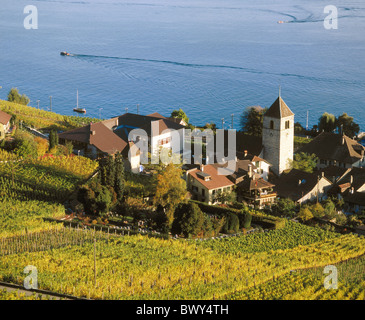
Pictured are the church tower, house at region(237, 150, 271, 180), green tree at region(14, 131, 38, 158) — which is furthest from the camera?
the church tower

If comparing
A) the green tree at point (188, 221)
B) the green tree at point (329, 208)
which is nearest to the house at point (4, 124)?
the green tree at point (188, 221)

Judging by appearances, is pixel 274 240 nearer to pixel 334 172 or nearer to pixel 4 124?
pixel 334 172

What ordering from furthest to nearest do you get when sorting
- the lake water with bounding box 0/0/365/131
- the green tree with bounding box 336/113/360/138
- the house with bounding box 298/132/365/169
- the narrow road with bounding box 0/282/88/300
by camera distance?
the lake water with bounding box 0/0/365/131
the green tree with bounding box 336/113/360/138
the house with bounding box 298/132/365/169
the narrow road with bounding box 0/282/88/300

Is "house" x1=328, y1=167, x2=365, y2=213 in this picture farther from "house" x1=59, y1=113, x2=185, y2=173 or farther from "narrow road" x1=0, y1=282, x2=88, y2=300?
"narrow road" x1=0, y1=282, x2=88, y2=300

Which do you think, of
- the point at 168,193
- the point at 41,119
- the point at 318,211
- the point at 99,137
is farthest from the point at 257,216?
the point at 41,119

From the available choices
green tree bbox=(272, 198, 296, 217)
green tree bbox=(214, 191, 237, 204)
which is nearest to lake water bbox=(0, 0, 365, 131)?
green tree bbox=(214, 191, 237, 204)

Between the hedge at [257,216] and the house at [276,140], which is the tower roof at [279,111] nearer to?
the house at [276,140]
